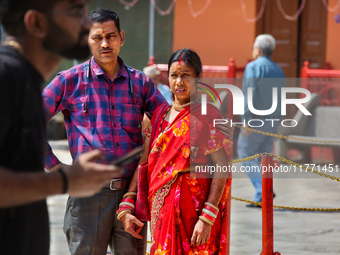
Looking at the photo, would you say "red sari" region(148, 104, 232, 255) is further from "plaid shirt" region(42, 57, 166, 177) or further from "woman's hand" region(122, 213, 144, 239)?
"plaid shirt" region(42, 57, 166, 177)

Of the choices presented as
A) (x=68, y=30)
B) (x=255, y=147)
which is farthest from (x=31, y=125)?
(x=255, y=147)

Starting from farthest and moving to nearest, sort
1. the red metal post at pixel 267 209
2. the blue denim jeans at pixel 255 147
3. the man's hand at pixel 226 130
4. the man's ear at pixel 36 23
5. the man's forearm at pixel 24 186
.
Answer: the blue denim jeans at pixel 255 147, the red metal post at pixel 267 209, the man's hand at pixel 226 130, the man's ear at pixel 36 23, the man's forearm at pixel 24 186

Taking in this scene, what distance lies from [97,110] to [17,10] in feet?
4.88

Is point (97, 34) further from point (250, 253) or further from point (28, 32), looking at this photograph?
point (250, 253)

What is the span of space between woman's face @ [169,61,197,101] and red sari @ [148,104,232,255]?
0.10 meters

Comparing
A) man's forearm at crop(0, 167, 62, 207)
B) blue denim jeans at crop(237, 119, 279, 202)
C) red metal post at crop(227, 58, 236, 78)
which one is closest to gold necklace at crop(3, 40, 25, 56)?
man's forearm at crop(0, 167, 62, 207)

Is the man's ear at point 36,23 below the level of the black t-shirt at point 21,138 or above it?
above

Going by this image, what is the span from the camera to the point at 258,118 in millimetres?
6625

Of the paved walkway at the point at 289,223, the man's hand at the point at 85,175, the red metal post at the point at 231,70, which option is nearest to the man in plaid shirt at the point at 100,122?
the man's hand at the point at 85,175

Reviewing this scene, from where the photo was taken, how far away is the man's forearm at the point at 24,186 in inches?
53.9

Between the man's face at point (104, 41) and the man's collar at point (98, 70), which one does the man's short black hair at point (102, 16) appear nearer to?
the man's face at point (104, 41)

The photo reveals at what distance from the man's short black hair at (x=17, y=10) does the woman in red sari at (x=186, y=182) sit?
4.47 feet

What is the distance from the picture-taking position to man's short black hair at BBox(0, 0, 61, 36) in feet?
4.96

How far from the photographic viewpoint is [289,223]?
216 inches
